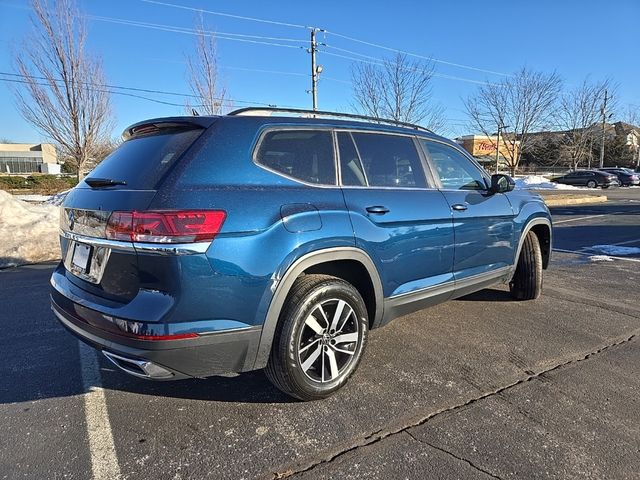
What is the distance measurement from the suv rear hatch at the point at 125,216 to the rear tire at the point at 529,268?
3789 millimetres

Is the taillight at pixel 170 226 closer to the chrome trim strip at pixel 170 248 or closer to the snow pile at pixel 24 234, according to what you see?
the chrome trim strip at pixel 170 248

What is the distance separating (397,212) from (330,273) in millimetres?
673

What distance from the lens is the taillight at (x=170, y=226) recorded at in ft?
7.18

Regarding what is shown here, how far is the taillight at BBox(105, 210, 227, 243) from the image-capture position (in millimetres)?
2188

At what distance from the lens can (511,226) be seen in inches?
172

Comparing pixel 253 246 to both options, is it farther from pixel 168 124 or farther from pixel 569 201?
pixel 569 201

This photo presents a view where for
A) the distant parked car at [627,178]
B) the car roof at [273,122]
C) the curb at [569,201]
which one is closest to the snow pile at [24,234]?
the car roof at [273,122]

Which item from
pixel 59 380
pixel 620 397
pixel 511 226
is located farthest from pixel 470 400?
pixel 59 380

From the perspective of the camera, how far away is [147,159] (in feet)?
8.52

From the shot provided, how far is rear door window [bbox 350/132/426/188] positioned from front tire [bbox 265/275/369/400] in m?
0.91

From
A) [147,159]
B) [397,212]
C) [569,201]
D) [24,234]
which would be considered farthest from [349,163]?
[569,201]

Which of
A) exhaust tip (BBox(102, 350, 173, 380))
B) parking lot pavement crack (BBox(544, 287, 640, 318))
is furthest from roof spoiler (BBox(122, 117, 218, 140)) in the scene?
parking lot pavement crack (BBox(544, 287, 640, 318))

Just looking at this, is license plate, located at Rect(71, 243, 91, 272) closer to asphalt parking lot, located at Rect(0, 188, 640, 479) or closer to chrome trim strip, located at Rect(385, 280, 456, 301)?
asphalt parking lot, located at Rect(0, 188, 640, 479)

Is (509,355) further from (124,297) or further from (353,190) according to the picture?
(124,297)
